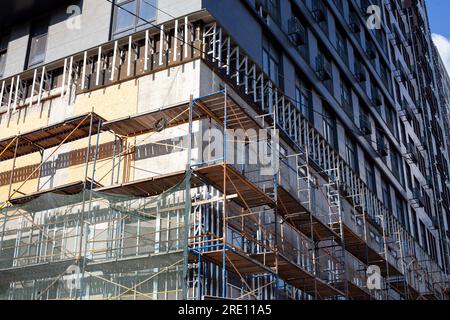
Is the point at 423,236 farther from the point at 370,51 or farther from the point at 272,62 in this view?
the point at 272,62

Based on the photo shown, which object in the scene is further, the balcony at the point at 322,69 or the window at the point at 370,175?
the window at the point at 370,175

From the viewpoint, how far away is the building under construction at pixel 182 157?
56.0 ft

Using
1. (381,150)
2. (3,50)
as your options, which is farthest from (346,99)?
(3,50)

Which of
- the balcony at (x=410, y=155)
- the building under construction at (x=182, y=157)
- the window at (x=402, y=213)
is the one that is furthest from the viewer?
the balcony at (x=410, y=155)

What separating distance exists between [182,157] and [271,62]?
844 centimetres

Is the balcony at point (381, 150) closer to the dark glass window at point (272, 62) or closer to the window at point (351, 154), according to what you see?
the window at point (351, 154)

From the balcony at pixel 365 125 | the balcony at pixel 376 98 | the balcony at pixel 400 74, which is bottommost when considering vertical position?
the balcony at pixel 365 125

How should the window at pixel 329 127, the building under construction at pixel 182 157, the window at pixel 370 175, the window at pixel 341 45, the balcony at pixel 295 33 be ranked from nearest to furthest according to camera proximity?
1. the building under construction at pixel 182 157
2. the balcony at pixel 295 33
3. the window at pixel 329 127
4. the window at pixel 370 175
5. the window at pixel 341 45

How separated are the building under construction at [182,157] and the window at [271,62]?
0.11 metres

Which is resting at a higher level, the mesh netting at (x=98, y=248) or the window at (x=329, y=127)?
the window at (x=329, y=127)

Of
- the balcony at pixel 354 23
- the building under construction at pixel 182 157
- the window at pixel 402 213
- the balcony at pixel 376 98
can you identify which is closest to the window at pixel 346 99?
the building under construction at pixel 182 157

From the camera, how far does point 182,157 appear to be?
19.4 metres

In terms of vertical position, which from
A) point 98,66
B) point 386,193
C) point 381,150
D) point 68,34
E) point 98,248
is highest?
point 381,150

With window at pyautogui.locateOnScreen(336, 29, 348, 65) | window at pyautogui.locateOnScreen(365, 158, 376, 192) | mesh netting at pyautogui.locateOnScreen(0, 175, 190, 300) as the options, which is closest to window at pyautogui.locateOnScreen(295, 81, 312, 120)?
window at pyautogui.locateOnScreen(336, 29, 348, 65)
